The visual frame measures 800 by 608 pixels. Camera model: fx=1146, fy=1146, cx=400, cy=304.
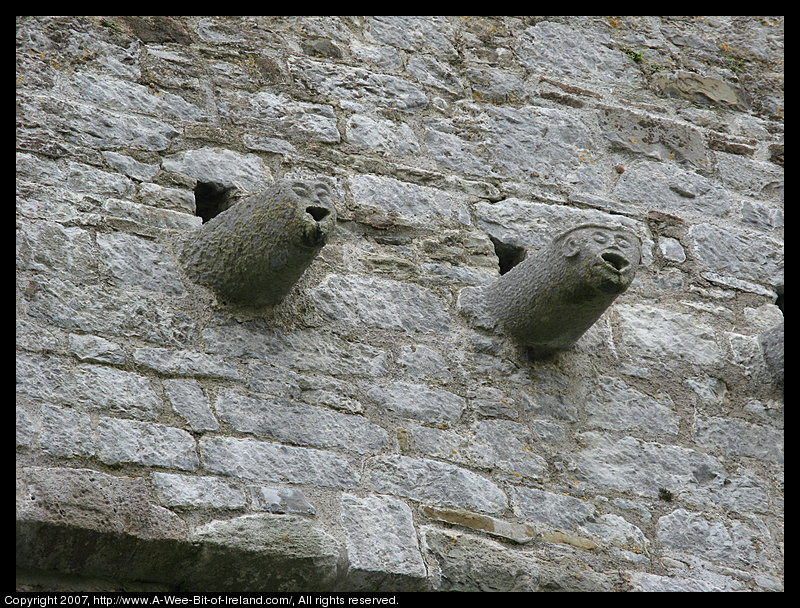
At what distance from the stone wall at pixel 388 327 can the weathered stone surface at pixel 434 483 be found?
0.01 meters

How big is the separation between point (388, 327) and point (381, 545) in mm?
743

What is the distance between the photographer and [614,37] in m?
4.61

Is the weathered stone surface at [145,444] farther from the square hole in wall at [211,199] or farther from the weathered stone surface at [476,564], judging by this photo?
the square hole in wall at [211,199]

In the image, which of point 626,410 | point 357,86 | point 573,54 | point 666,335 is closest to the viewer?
point 626,410

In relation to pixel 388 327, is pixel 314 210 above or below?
above

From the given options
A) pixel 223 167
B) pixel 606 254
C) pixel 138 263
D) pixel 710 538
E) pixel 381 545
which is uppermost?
pixel 606 254

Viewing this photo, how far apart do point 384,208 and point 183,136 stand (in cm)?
68

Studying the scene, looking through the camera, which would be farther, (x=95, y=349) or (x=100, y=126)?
(x=100, y=126)

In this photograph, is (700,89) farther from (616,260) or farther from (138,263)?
(138,263)

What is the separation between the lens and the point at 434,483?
124 inches

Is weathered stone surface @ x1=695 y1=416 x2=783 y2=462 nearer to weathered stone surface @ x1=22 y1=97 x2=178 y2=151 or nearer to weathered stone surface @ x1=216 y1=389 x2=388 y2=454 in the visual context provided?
weathered stone surface @ x1=216 y1=389 x2=388 y2=454

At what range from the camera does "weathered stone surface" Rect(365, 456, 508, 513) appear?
10.2 feet

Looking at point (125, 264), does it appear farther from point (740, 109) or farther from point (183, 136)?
point (740, 109)

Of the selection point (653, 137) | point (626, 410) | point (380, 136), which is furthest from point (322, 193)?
point (653, 137)
